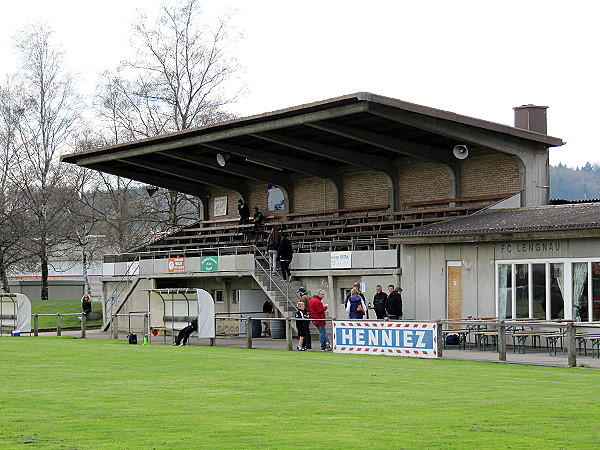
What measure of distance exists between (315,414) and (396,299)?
1623 cm

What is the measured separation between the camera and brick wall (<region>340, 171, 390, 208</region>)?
3988 centimetres

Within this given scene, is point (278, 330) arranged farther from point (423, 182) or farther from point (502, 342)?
point (502, 342)

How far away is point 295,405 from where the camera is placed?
1328 cm

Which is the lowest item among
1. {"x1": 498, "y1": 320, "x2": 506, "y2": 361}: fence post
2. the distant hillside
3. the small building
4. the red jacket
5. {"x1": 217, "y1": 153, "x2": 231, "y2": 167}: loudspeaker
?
{"x1": 498, "y1": 320, "x2": 506, "y2": 361}: fence post

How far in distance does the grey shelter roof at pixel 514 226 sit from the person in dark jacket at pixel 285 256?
4831 mm

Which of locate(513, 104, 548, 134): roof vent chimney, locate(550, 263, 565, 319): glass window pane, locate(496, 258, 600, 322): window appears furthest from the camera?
locate(513, 104, 548, 134): roof vent chimney

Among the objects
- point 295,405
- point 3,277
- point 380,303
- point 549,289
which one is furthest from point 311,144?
point 3,277

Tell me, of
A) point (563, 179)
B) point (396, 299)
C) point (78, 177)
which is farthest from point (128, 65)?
point (563, 179)

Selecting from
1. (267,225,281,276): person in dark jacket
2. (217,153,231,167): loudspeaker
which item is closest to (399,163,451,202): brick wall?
(267,225,281,276): person in dark jacket

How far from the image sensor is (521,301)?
28.6 m

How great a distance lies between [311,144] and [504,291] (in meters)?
11.4

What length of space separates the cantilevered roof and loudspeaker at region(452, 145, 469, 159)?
0.23 m

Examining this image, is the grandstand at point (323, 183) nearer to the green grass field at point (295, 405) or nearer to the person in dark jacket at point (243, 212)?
the person in dark jacket at point (243, 212)

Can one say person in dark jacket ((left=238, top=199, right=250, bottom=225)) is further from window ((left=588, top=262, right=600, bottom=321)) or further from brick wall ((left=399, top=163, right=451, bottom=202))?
window ((left=588, top=262, right=600, bottom=321))
